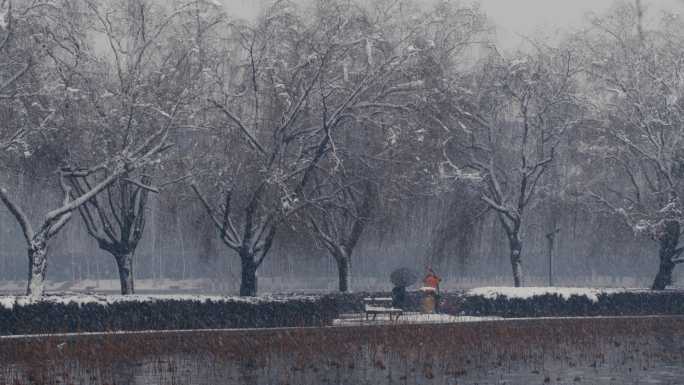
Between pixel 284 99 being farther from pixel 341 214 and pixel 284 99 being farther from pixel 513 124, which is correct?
pixel 513 124

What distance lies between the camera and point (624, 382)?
64.4ft

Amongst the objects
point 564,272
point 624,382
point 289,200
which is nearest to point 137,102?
point 289,200

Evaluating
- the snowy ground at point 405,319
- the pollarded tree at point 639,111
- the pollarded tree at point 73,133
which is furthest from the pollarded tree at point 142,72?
the pollarded tree at point 639,111

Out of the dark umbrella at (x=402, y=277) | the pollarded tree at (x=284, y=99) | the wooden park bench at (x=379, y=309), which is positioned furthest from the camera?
the dark umbrella at (x=402, y=277)

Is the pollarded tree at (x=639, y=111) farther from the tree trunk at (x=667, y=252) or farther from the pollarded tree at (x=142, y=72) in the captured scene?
the pollarded tree at (x=142, y=72)

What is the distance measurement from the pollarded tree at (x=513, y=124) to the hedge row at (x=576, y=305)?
584 centimetres

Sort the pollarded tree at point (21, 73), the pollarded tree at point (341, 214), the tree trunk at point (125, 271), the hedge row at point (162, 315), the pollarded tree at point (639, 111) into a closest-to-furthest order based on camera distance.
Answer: the hedge row at point (162, 315)
the pollarded tree at point (21, 73)
the pollarded tree at point (341, 214)
the tree trunk at point (125, 271)
the pollarded tree at point (639, 111)

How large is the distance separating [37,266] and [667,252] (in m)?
24.5

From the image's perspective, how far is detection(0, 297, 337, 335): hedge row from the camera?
1169 inches

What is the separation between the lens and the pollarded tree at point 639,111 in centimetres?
4312

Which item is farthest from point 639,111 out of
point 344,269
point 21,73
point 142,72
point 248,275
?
point 21,73

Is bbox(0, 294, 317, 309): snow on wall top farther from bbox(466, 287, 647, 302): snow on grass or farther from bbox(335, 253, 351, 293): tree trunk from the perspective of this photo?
bbox(335, 253, 351, 293): tree trunk

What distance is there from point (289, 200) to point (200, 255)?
320 inches

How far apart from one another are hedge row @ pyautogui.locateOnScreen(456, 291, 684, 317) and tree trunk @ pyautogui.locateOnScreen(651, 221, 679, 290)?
3.52 metres
